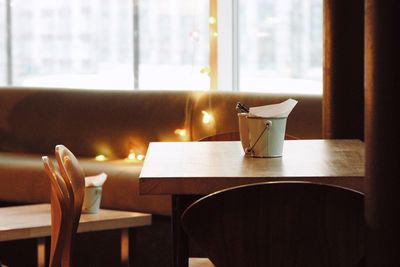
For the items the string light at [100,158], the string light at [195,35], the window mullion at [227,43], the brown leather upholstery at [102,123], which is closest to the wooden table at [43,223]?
the brown leather upholstery at [102,123]

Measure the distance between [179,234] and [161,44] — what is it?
3.84m

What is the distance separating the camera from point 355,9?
3.19 m

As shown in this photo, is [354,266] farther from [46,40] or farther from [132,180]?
[46,40]

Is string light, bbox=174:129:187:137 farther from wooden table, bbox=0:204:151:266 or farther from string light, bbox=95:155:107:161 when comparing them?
wooden table, bbox=0:204:151:266

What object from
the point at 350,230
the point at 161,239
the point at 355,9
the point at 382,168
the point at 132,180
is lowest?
the point at 161,239

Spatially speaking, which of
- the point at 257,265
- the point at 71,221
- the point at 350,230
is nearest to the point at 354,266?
the point at 350,230

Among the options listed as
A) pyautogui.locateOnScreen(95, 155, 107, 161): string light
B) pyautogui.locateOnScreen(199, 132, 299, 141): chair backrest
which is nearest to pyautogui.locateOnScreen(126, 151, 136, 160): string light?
pyautogui.locateOnScreen(95, 155, 107, 161): string light

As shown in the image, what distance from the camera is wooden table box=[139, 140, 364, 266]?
6.30 ft

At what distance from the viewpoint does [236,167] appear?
2113 millimetres

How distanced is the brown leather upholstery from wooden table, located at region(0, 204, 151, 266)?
25.4 inches

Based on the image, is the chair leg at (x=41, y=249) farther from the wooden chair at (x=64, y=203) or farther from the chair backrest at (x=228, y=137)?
the wooden chair at (x=64, y=203)

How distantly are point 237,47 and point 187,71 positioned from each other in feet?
1.30

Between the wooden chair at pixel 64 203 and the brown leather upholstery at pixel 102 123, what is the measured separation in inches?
79.3

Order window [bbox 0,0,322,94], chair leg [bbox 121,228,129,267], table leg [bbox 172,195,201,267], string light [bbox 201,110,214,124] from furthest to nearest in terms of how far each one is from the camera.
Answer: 1. window [bbox 0,0,322,94]
2. string light [bbox 201,110,214,124]
3. chair leg [bbox 121,228,129,267]
4. table leg [bbox 172,195,201,267]
